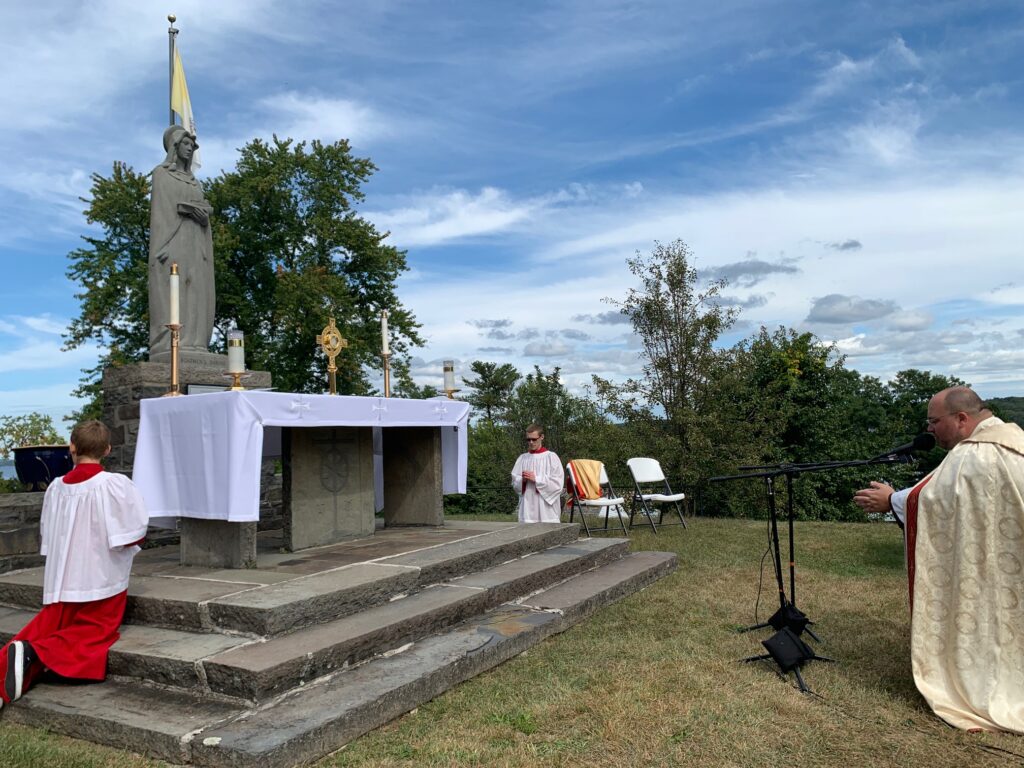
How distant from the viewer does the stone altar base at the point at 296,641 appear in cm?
346

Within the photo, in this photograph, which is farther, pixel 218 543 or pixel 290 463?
pixel 290 463

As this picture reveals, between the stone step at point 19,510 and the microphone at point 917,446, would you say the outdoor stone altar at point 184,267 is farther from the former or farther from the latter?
the microphone at point 917,446

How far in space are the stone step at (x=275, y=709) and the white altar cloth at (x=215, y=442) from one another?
1384mm

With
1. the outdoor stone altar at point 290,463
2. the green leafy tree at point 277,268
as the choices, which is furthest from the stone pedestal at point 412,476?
the green leafy tree at point 277,268

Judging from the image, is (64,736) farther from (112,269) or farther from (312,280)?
(112,269)

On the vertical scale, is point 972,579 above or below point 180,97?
below

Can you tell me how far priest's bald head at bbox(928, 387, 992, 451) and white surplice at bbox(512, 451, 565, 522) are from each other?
4.94 metres

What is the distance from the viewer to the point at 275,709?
357cm

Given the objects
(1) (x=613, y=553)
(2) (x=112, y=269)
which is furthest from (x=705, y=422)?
(2) (x=112, y=269)

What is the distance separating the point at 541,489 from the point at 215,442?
411 centimetres

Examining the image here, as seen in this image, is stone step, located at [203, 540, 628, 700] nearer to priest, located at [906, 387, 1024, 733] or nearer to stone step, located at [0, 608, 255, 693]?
stone step, located at [0, 608, 255, 693]

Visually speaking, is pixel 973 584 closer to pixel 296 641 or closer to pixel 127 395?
pixel 296 641

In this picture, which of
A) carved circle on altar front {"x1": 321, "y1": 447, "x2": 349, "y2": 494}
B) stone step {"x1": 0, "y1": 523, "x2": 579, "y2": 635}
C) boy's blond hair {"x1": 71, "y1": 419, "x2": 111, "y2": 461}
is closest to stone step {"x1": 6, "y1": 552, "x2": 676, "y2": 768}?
stone step {"x1": 0, "y1": 523, "x2": 579, "y2": 635}

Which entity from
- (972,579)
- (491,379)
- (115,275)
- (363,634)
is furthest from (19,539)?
(491,379)
